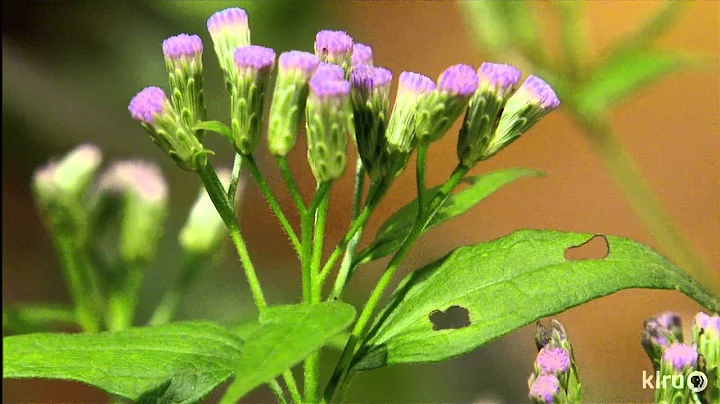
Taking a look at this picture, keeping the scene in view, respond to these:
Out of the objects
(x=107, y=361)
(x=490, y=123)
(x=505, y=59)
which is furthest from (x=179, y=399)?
(x=505, y=59)

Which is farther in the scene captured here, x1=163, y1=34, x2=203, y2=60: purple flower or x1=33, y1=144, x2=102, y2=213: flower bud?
x1=33, y1=144, x2=102, y2=213: flower bud

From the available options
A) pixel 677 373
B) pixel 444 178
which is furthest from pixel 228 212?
pixel 444 178

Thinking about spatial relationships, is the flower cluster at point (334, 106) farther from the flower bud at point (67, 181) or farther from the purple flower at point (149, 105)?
the flower bud at point (67, 181)

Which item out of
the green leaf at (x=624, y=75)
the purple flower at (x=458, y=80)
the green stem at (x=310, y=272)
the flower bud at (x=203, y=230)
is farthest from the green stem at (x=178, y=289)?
the green leaf at (x=624, y=75)

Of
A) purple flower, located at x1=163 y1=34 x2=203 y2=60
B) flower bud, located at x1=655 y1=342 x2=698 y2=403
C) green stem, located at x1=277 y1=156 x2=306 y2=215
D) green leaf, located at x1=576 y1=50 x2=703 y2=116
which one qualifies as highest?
green leaf, located at x1=576 y1=50 x2=703 y2=116

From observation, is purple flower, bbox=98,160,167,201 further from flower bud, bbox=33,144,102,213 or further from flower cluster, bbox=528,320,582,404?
flower cluster, bbox=528,320,582,404

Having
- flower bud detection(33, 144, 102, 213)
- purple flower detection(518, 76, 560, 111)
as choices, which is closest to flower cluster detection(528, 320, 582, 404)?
purple flower detection(518, 76, 560, 111)

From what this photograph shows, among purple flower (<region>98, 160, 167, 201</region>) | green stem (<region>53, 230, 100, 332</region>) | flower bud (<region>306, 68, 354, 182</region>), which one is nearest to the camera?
flower bud (<region>306, 68, 354, 182</region>)
